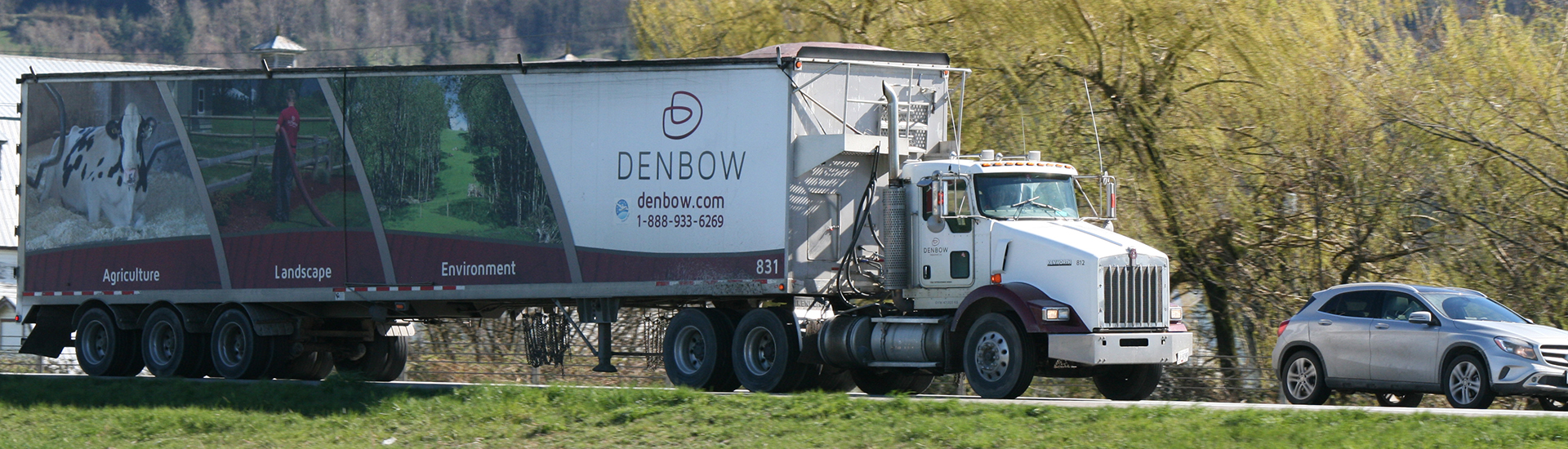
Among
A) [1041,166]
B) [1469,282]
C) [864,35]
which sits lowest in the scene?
[1469,282]

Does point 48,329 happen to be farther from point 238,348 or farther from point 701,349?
point 701,349

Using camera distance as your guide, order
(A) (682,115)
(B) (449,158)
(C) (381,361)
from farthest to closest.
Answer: (C) (381,361), (B) (449,158), (A) (682,115)

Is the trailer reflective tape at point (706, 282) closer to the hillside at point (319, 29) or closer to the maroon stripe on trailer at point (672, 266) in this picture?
the maroon stripe on trailer at point (672, 266)

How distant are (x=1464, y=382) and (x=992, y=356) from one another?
4575mm

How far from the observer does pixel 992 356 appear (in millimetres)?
15641

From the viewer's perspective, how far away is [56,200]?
21438 millimetres

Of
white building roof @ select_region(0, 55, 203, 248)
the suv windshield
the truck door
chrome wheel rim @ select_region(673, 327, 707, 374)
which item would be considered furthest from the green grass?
white building roof @ select_region(0, 55, 203, 248)

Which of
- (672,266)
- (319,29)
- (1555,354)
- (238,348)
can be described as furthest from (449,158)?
(319,29)

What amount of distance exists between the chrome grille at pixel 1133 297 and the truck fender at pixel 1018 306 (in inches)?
13.2

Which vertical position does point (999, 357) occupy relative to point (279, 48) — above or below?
below

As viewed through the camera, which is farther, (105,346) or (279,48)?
(279,48)

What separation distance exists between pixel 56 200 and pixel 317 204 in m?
4.80

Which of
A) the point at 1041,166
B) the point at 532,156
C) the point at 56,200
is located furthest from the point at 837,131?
the point at 56,200

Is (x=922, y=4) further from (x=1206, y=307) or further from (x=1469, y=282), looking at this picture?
(x=1469, y=282)
